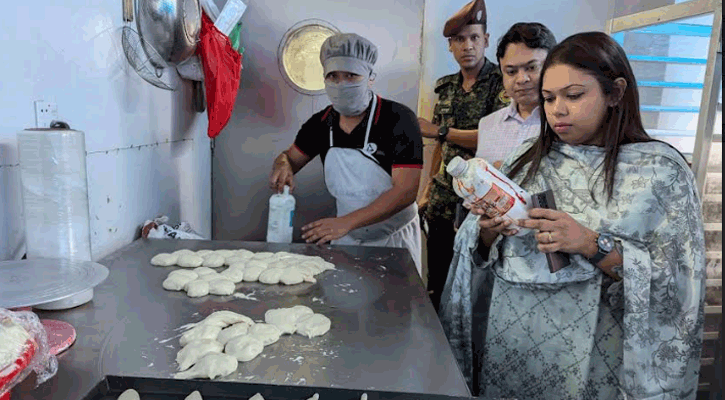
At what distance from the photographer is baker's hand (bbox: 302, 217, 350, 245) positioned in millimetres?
1840

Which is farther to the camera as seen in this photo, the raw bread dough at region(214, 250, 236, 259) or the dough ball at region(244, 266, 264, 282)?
the raw bread dough at region(214, 250, 236, 259)

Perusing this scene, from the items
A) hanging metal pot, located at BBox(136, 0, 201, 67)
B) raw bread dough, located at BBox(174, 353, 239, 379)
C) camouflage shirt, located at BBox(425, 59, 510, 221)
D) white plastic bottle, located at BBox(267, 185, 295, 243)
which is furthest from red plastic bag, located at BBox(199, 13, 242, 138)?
raw bread dough, located at BBox(174, 353, 239, 379)

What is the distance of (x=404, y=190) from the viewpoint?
201 cm

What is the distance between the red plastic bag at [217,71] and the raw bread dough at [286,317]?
3.85ft

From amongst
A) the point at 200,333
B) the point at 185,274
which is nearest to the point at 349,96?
the point at 185,274

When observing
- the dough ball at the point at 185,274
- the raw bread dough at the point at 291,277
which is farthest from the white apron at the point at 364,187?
the dough ball at the point at 185,274

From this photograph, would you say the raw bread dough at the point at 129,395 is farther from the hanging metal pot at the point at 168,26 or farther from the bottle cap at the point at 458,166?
the hanging metal pot at the point at 168,26

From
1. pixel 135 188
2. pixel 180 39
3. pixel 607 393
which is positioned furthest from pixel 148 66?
pixel 607 393

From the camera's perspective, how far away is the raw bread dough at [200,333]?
986mm

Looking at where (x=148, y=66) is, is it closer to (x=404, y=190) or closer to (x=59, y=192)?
(x=59, y=192)

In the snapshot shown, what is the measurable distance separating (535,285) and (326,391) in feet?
2.43

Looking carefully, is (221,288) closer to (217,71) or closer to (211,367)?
(211,367)

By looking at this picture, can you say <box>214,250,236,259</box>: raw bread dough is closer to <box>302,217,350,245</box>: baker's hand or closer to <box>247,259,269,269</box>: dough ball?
<box>247,259,269,269</box>: dough ball

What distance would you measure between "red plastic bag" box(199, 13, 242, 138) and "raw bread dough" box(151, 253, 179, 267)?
2.37 feet
